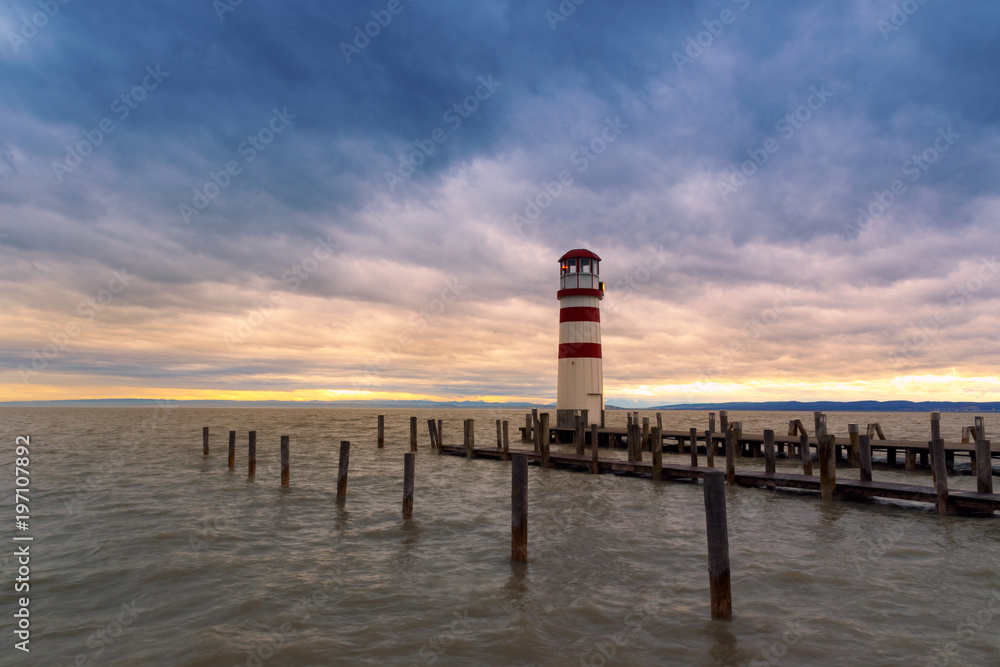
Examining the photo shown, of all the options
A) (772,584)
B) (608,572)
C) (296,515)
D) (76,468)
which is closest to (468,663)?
(608,572)

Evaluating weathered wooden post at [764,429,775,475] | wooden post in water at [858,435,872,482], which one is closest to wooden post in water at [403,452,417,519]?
weathered wooden post at [764,429,775,475]

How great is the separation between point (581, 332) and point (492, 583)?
21.1 meters

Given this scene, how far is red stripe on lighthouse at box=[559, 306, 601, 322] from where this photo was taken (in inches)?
1152

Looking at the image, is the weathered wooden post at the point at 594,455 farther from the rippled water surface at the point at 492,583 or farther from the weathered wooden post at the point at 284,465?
the weathered wooden post at the point at 284,465

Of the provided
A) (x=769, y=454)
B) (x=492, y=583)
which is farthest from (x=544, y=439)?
(x=492, y=583)

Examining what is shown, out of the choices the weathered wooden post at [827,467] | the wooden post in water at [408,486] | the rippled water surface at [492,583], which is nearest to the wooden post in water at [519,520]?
the rippled water surface at [492,583]

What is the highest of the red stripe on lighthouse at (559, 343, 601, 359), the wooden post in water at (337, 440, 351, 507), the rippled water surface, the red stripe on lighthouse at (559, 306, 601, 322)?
the red stripe on lighthouse at (559, 306, 601, 322)

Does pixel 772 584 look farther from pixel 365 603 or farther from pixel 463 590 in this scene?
pixel 365 603

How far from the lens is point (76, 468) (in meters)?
24.9

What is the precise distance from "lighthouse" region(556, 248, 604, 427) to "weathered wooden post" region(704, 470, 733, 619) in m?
21.7

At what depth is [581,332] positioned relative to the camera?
29.2m

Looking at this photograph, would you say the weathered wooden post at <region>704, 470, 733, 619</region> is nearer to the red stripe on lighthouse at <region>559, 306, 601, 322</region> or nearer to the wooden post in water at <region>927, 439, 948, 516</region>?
the wooden post in water at <region>927, 439, 948, 516</region>

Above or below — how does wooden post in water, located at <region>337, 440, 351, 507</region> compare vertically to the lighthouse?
below

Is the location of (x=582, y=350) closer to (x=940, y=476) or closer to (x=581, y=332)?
(x=581, y=332)
